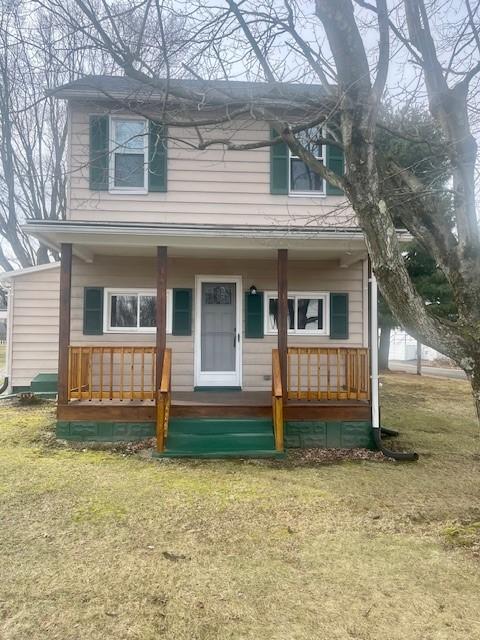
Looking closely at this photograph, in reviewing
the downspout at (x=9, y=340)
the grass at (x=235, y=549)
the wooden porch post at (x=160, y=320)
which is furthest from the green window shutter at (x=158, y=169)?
the downspout at (x=9, y=340)

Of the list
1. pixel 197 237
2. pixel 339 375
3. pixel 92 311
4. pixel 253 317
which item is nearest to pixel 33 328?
pixel 92 311

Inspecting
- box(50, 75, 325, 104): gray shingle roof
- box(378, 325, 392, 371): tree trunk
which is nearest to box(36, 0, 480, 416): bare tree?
box(50, 75, 325, 104): gray shingle roof

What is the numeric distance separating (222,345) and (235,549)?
4.83m

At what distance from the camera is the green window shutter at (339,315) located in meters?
8.02

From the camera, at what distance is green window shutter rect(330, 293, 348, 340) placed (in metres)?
8.02

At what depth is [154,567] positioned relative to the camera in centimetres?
313

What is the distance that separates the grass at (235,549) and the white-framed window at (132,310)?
2.55 meters

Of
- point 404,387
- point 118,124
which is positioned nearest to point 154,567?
point 118,124

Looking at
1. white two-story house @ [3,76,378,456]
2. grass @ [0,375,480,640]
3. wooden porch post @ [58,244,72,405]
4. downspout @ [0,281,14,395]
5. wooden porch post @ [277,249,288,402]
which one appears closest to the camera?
grass @ [0,375,480,640]

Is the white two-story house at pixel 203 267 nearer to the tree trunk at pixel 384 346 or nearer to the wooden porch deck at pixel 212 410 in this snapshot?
the wooden porch deck at pixel 212 410

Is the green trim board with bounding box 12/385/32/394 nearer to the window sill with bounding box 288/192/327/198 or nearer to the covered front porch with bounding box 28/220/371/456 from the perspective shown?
the covered front porch with bounding box 28/220/371/456

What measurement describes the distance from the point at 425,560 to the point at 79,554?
2.48 metres

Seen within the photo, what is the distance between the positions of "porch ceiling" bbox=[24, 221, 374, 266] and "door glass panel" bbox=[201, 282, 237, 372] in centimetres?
126

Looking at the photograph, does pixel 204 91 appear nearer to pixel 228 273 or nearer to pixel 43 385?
pixel 228 273
